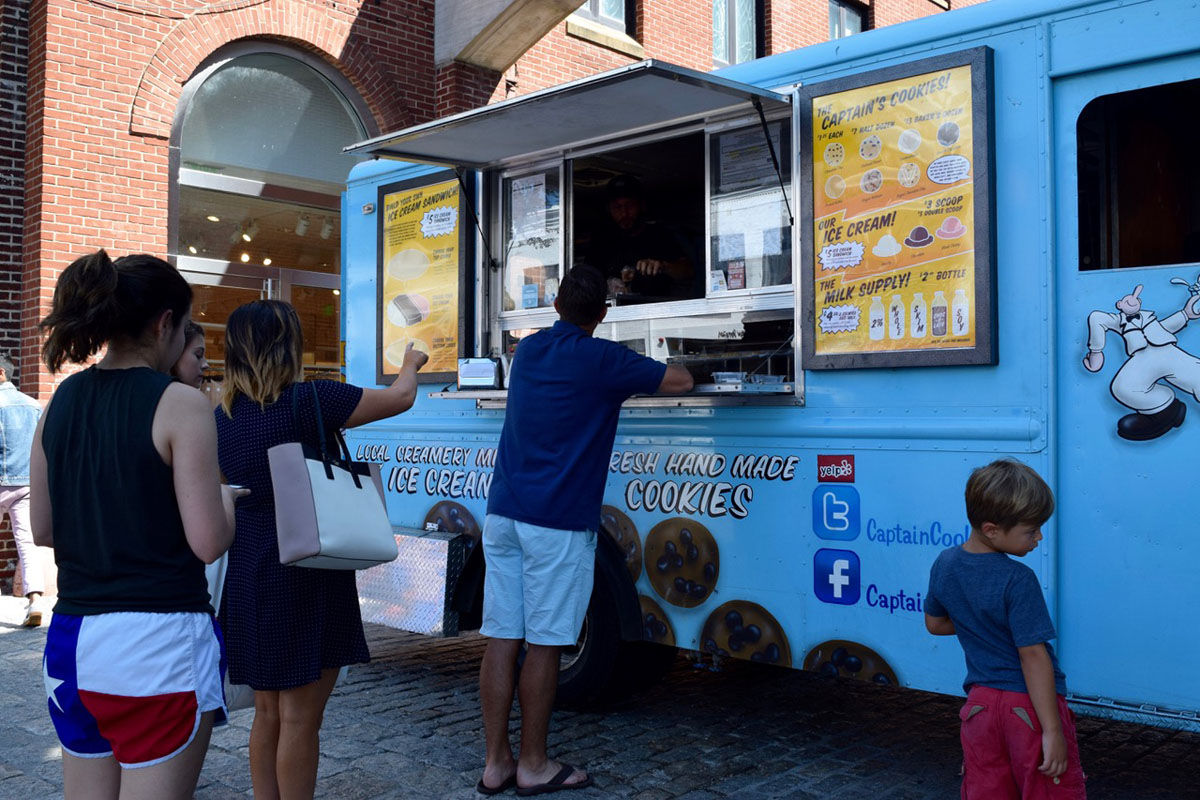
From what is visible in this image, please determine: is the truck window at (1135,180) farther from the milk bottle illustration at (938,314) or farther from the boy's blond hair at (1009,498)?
the boy's blond hair at (1009,498)

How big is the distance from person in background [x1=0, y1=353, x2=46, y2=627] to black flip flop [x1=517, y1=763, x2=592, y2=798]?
15.9ft

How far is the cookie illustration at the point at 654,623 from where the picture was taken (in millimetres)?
4586

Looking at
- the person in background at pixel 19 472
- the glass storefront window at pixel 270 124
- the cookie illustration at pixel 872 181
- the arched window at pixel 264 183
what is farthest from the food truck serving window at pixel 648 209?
the glass storefront window at pixel 270 124

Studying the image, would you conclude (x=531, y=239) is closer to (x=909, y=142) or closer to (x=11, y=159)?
(x=909, y=142)

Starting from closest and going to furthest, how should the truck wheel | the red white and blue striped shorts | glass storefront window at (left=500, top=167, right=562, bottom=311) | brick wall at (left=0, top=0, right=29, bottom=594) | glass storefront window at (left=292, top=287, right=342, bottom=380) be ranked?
the red white and blue striped shorts < the truck wheel < glass storefront window at (left=500, top=167, right=562, bottom=311) < brick wall at (left=0, top=0, right=29, bottom=594) < glass storefront window at (left=292, top=287, right=342, bottom=380)

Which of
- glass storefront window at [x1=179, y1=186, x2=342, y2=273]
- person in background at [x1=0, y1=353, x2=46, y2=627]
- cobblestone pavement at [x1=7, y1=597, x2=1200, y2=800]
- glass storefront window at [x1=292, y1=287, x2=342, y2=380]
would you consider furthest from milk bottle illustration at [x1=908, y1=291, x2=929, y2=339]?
glass storefront window at [x1=292, y1=287, x2=342, y2=380]

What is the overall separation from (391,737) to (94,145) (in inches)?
232

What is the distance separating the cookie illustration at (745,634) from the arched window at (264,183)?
21.3 ft

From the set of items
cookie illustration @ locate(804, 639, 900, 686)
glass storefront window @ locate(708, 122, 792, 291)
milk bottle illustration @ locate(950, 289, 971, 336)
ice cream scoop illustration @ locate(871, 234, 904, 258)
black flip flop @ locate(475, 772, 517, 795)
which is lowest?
black flip flop @ locate(475, 772, 517, 795)

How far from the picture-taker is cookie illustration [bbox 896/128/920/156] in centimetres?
389

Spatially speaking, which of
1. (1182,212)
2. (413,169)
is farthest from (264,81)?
(1182,212)

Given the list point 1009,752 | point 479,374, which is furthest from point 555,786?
point 479,374

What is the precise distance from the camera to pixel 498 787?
4.11m

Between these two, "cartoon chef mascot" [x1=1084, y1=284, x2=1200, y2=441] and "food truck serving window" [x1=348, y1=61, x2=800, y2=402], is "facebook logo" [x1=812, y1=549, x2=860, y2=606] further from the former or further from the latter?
"cartoon chef mascot" [x1=1084, y1=284, x2=1200, y2=441]
